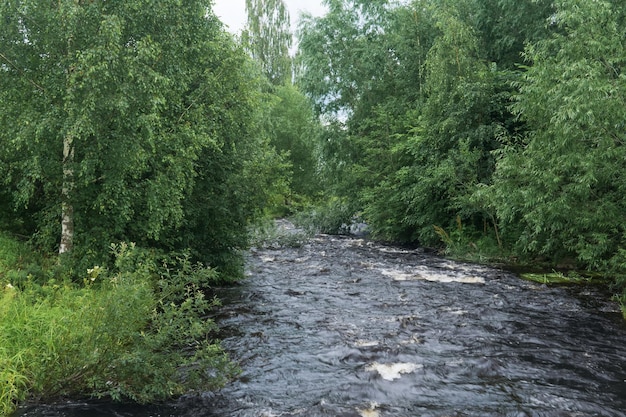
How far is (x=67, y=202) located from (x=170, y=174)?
2.26m

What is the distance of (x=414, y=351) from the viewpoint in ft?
30.0

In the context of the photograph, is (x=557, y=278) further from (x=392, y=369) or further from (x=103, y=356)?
(x=103, y=356)

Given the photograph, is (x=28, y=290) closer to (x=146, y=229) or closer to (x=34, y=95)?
(x=146, y=229)

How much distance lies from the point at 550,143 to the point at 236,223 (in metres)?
9.30

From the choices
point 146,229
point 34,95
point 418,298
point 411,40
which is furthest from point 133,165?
point 411,40

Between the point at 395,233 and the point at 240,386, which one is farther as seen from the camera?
the point at 395,233

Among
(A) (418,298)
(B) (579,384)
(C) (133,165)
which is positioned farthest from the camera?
(A) (418,298)

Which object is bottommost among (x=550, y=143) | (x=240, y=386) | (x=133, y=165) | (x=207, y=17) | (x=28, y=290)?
(x=240, y=386)

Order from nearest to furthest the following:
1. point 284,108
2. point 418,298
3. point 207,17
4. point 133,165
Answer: point 133,165
point 418,298
point 207,17
point 284,108

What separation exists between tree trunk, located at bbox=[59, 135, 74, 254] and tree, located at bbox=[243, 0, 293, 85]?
37222 millimetres

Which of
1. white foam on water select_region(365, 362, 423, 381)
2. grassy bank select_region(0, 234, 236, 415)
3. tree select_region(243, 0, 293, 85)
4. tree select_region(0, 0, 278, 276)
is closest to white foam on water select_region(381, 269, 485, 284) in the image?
tree select_region(0, 0, 278, 276)

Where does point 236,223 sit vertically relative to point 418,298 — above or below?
above

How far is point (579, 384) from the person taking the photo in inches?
300

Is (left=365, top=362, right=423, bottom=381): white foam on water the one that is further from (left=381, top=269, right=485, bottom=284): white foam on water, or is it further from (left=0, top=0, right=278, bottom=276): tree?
(left=381, top=269, right=485, bottom=284): white foam on water
